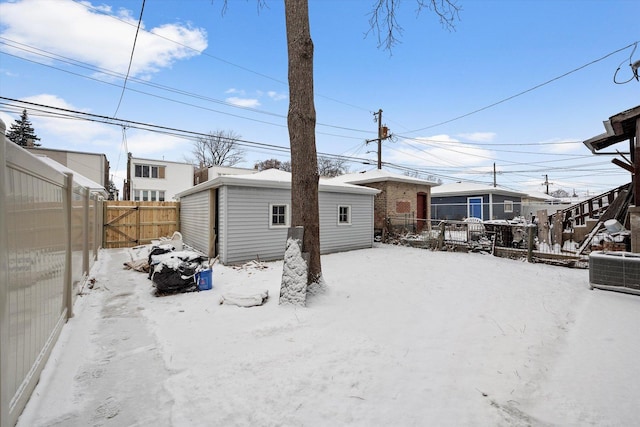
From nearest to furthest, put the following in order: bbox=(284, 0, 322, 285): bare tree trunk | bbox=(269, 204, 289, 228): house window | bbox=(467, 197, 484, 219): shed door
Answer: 1. bbox=(284, 0, 322, 285): bare tree trunk
2. bbox=(269, 204, 289, 228): house window
3. bbox=(467, 197, 484, 219): shed door

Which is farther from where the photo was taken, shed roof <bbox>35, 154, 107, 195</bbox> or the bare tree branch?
the bare tree branch

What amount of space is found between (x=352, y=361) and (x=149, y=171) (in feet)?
95.6

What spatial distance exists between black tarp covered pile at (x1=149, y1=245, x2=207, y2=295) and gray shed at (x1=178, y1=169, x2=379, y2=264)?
2.51m

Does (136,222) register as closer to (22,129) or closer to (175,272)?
(175,272)

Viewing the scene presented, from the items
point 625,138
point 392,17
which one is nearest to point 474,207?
point 625,138

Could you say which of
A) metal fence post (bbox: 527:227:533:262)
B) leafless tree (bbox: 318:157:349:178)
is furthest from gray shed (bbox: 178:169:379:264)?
leafless tree (bbox: 318:157:349:178)

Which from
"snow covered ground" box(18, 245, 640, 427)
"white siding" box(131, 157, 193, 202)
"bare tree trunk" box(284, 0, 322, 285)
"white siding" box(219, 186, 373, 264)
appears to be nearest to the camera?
"snow covered ground" box(18, 245, 640, 427)

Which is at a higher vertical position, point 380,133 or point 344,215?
point 380,133

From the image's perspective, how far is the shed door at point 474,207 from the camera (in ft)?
70.8

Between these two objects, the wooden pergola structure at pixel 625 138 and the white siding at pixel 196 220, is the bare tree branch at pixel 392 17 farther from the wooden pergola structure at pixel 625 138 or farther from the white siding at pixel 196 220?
the white siding at pixel 196 220

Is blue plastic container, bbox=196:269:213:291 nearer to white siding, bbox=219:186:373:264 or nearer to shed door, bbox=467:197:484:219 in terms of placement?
white siding, bbox=219:186:373:264

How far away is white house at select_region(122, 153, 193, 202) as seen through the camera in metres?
25.9

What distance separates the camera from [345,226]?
38.1 feet

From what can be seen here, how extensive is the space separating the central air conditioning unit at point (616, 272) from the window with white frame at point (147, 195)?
29.6 meters
